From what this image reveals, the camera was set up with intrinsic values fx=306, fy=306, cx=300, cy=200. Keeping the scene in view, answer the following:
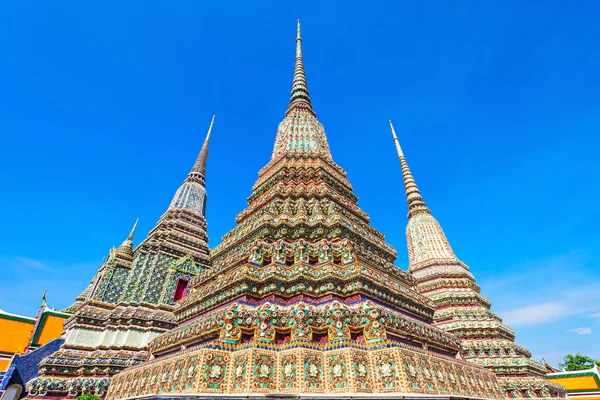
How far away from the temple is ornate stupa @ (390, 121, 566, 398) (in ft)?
0.22

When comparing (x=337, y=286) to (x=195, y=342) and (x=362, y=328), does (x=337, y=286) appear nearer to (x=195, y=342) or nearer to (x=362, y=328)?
(x=362, y=328)

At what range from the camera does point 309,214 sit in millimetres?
8281

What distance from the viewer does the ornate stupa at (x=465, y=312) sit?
11.4 meters

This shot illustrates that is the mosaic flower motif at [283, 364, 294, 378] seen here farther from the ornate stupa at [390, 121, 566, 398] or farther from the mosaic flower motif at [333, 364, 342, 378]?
the ornate stupa at [390, 121, 566, 398]

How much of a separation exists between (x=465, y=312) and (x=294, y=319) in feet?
37.6

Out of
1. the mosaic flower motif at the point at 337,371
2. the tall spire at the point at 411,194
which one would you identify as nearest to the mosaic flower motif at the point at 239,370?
the mosaic flower motif at the point at 337,371

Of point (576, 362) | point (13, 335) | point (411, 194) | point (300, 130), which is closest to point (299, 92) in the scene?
point (300, 130)

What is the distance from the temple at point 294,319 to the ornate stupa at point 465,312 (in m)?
0.07

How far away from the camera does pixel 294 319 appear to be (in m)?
5.66

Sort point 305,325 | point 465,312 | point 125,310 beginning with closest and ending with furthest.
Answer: point 305,325 < point 125,310 < point 465,312

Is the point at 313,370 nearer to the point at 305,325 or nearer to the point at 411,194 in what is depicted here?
the point at 305,325

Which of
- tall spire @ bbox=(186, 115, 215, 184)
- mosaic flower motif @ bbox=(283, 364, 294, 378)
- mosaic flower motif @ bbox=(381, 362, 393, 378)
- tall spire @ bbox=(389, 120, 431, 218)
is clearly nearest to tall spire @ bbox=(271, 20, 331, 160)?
mosaic flower motif @ bbox=(283, 364, 294, 378)

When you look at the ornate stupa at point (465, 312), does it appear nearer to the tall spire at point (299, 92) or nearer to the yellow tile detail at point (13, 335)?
the tall spire at point (299, 92)

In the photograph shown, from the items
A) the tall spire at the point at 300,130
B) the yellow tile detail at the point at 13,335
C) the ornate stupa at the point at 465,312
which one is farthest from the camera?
the yellow tile detail at the point at 13,335
